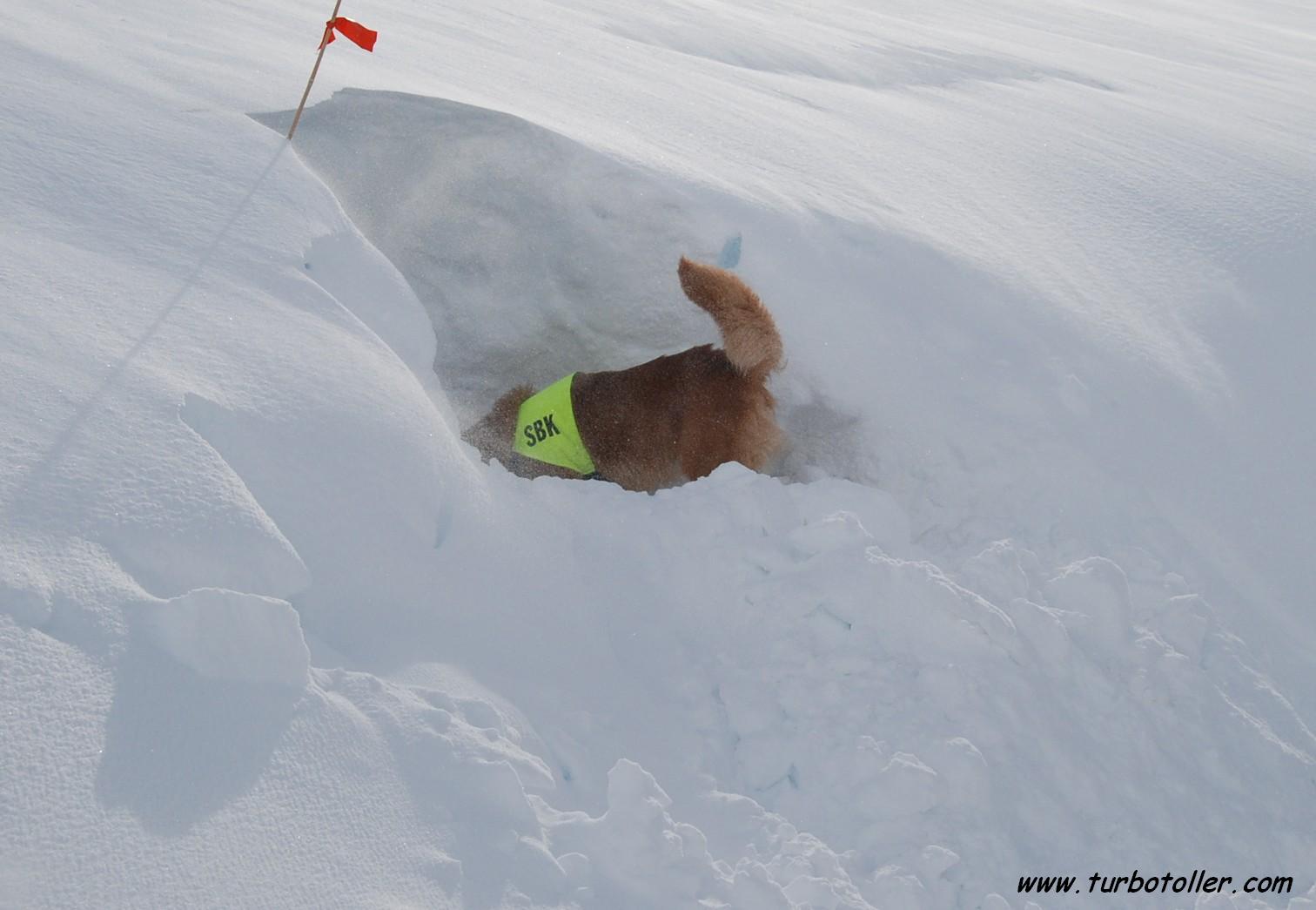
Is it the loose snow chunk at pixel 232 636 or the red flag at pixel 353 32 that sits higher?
the red flag at pixel 353 32

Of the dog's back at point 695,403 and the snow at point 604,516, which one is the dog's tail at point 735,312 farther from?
the snow at point 604,516

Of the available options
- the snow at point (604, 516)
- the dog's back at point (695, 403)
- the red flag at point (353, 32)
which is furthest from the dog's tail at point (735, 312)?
the red flag at point (353, 32)

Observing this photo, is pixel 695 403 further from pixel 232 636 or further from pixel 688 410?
pixel 232 636

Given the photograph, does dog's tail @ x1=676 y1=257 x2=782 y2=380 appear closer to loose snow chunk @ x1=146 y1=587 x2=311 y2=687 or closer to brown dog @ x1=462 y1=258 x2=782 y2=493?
brown dog @ x1=462 y1=258 x2=782 y2=493

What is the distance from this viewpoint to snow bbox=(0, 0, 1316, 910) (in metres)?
1.75

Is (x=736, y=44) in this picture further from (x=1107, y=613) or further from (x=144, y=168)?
(x=1107, y=613)

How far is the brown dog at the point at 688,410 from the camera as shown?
347cm

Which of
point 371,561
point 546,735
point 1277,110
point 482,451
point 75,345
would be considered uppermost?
point 1277,110

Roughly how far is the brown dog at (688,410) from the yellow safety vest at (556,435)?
21 millimetres

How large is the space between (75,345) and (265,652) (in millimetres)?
1055

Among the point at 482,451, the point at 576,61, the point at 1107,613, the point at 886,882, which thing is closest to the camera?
the point at 886,882

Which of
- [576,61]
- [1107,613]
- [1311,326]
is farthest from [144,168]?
[1311,326]

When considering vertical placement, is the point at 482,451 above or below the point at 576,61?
below

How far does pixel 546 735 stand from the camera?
221 cm
